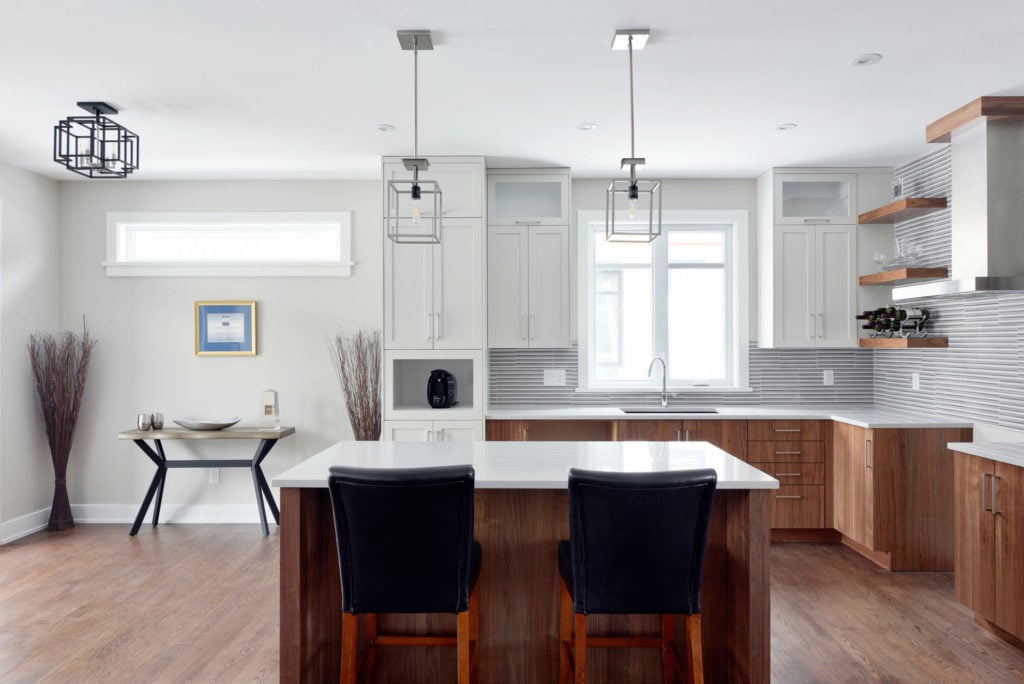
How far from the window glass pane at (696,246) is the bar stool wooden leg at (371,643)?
139 inches

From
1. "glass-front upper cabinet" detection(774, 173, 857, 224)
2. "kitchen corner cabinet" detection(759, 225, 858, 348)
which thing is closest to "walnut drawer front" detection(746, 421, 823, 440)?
"kitchen corner cabinet" detection(759, 225, 858, 348)

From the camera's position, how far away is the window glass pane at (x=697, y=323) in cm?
504

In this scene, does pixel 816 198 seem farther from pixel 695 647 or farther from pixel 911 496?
pixel 695 647

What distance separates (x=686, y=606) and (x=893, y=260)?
353cm

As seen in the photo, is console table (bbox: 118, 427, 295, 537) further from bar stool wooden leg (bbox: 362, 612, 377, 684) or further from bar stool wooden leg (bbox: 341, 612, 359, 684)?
bar stool wooden leg (bbox: 341, 612, 359, 684)

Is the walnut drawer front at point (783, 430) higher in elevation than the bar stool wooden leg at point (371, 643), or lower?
higher

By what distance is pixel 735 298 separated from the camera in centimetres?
500

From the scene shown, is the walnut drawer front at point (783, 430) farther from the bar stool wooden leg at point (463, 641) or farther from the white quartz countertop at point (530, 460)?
the bar stool wooden leg at point (463, 641)

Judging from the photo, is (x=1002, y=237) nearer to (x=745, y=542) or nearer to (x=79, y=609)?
(x=745, y=542)

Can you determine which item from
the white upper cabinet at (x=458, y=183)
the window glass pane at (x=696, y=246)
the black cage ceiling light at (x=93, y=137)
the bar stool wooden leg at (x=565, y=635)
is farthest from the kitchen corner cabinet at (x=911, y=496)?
the black cage ceiling light at (x=93, y=137)

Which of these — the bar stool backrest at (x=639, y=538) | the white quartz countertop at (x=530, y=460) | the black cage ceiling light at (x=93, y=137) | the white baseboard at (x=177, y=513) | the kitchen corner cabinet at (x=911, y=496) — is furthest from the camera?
the white baseboard at (x=177, y=513)

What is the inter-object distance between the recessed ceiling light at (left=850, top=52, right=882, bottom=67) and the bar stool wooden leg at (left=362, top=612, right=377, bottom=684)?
3016 millimetres

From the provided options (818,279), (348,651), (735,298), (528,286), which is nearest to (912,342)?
(818,279)

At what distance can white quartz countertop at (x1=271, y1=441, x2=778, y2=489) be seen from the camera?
7.13 ft
